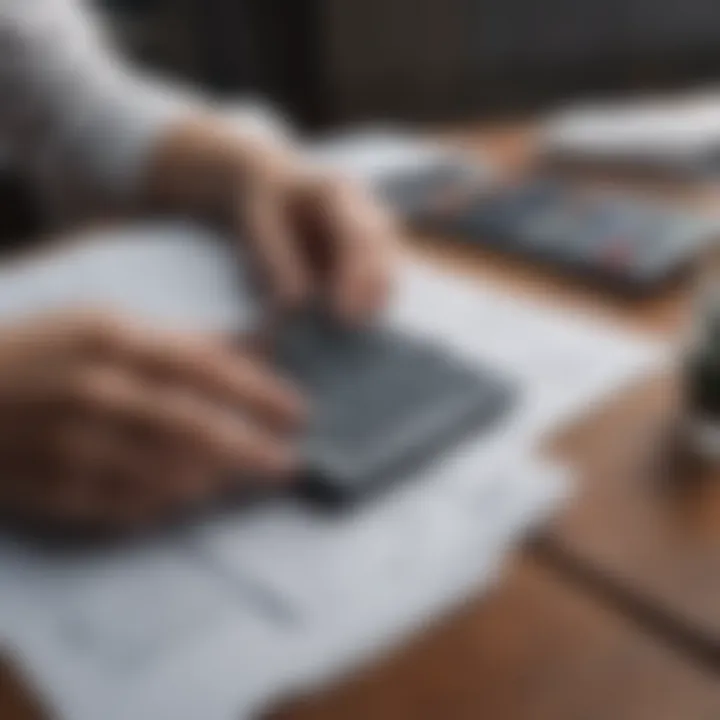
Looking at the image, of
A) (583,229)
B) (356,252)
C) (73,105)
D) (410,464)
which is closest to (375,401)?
(410,464)

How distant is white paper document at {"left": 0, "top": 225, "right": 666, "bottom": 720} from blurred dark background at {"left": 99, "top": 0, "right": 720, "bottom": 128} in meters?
1.43

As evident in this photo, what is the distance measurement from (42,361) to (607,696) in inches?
11.8

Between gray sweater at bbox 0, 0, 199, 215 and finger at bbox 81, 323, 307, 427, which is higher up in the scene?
gray sweater at bbox 0, 0, 199, 215

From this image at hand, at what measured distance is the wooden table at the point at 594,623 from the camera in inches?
18.1

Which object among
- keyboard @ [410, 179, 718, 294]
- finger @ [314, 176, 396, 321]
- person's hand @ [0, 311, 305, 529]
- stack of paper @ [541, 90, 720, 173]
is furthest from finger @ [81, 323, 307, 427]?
stack of paper @ [541, 90, 720, 173]

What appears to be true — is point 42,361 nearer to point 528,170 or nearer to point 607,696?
point 607,696

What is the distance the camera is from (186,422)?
0.56 m

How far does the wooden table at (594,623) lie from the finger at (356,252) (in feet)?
0.53

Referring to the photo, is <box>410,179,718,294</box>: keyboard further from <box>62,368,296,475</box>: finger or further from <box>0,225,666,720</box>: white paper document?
<box>62,368,296,475</box>: finger

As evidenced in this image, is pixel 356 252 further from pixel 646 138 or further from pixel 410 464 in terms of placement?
pixel 646 138

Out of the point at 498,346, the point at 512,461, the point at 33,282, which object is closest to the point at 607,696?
the point at 512,461

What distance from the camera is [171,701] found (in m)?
0.46

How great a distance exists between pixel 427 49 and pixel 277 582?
163 cm

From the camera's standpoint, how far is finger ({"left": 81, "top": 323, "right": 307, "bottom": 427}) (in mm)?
587
